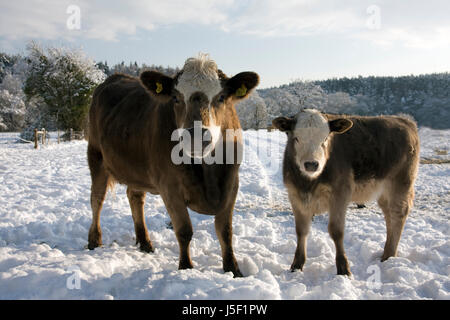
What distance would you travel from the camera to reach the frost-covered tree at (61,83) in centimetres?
3369

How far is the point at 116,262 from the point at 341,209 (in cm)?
260

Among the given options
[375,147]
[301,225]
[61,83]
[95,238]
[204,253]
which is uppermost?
[61,83]

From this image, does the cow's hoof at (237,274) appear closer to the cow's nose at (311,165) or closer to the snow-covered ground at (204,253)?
the snow-covered ground at (204,253)

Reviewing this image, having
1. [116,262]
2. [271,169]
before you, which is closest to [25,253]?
[116,262]

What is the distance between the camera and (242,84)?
12.4 feet

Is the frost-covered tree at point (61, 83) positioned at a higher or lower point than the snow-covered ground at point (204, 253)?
higher

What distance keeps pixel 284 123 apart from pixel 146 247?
2571 mm

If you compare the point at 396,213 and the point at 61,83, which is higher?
the point at 61,83

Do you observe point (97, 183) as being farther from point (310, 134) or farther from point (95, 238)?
point (310, 134)

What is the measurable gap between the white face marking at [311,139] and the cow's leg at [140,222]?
2.43 m

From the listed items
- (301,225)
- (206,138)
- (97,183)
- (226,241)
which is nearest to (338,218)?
(301,225)

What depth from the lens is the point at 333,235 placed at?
13.3 feet

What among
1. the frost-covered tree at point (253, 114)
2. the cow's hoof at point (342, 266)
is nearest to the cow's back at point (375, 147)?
the cow's hoof at point (342, 266)
